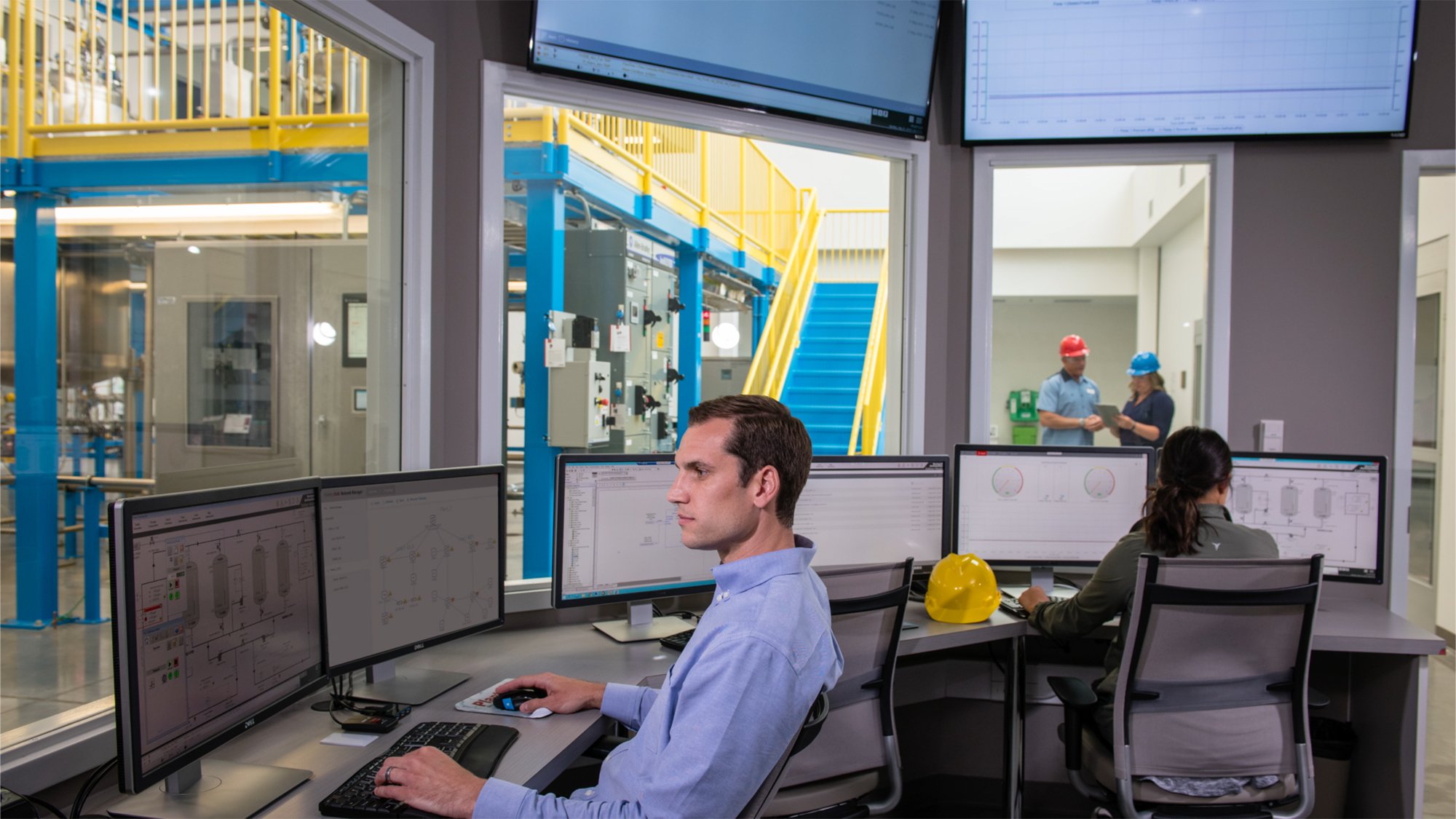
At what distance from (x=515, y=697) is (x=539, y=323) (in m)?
3.55

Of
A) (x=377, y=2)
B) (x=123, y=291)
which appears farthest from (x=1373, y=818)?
(x=123, y=291)

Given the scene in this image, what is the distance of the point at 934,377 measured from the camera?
3.14 meters

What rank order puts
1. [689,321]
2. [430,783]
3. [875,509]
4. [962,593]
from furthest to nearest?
[689,321] < [875,509] < [962,593] < [430,783]

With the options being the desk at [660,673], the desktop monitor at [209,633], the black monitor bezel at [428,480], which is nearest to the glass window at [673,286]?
the desk at [660,673]

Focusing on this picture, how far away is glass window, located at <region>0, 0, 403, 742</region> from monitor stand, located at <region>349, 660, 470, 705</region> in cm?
183

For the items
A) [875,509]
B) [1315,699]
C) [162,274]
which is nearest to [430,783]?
[875,509]

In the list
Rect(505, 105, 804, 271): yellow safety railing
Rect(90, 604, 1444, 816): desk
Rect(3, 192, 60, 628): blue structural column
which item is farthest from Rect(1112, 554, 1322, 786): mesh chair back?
Rect(3, 192, 60, 628): blue structural column

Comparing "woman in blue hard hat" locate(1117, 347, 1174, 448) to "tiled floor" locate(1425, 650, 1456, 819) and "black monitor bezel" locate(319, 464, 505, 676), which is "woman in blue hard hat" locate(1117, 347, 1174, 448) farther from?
"black monitor bezel" locate(319, 464, 505, 676)

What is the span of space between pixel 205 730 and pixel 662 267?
5.28 meters

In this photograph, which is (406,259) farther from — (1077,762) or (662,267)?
(662,267)

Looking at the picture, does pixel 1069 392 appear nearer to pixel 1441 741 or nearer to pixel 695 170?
pixel 1441 741

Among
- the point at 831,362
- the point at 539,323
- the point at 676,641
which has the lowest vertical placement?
the point at 676,641

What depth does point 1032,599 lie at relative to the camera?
8.22 feet

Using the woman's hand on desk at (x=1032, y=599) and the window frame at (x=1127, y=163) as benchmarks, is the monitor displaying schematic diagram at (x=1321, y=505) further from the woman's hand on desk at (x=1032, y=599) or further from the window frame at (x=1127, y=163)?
the woman's hand on desk at (x=1032, y=599)
